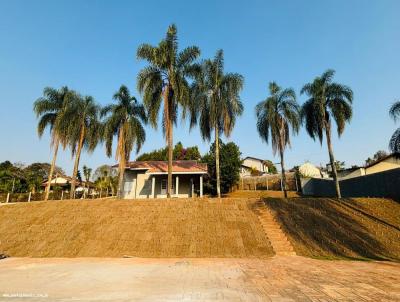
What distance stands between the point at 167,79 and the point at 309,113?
1328 cm

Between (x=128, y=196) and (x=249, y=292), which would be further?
(x=128, y=196)

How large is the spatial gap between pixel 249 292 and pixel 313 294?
4.66 feet

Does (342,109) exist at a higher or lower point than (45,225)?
higher

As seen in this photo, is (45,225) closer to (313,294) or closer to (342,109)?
(313,294)

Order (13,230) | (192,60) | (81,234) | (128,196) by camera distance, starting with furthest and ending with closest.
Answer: (128,196)
(192,60)
(13,230)
(81,234)

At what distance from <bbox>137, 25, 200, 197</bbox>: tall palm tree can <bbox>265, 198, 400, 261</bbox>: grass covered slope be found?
9731mm

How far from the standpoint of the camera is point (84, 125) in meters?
29.0

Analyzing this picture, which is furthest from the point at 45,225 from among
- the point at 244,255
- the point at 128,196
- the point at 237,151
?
the point at 237,151

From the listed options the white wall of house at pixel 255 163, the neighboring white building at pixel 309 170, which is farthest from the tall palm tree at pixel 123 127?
the white wall of house at pixel 255 163

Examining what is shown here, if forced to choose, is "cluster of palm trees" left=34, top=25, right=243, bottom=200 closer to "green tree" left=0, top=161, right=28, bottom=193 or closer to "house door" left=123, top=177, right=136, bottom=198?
"house door" left=123, top=177, right=136, bottom=198

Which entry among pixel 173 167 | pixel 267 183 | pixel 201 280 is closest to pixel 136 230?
pixel 201 280

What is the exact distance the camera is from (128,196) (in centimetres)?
A: 3073

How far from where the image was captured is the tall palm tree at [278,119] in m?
25.3

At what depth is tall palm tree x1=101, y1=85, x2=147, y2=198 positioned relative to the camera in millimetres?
25688
